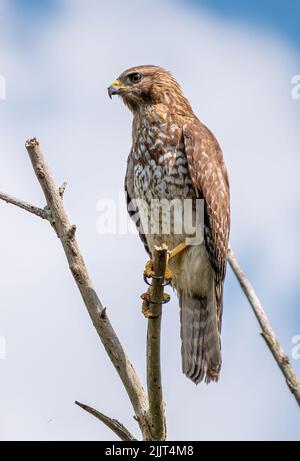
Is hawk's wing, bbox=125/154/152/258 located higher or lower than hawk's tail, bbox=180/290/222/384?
higher

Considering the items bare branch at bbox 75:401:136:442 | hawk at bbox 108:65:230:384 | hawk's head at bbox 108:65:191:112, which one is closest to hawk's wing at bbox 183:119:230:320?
hawk at bbox 108:65:230:384

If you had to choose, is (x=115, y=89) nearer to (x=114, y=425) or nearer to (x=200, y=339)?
(x=200, y=339)

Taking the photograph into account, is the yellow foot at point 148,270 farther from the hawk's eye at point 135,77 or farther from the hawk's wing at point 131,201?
the hawk's eye at point 135,77

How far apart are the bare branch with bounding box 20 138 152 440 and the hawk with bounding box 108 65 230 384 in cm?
160

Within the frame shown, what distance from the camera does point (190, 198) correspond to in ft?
25.5

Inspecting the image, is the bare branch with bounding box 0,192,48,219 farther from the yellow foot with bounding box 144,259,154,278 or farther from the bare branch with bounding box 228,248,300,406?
the bare branch with bounding box 228,248,300,406

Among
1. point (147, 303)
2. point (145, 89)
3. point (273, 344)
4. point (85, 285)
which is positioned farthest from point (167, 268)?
point (273, 344)

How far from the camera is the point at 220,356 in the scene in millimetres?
7691

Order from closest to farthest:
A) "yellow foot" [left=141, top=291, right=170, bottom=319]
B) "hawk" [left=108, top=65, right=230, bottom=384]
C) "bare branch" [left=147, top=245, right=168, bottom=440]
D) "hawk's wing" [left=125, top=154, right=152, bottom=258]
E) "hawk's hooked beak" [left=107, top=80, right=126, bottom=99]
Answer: "bare branch" [left=147, top=245, right=168, bottom=440], "yellow foot" [left=141, top=291, right=170, bottom=319], "hawk" [left=108, top=65, right=230, bottom=384], "hawk's wing" [left=125, top=154, right=152, bottom=258], "hawk's hooked beak" [left=107, top=80, right=126, bottom=99]

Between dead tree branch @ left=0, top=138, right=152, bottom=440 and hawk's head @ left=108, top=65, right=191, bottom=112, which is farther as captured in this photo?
hawk's head @ left=108, top=65, right=191, bottom=112

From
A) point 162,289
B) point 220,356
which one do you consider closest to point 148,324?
point 162,289

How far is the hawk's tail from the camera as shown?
760cm

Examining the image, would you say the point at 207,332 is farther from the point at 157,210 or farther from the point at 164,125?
the point at 164,125

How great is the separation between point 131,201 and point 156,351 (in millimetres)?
2436
